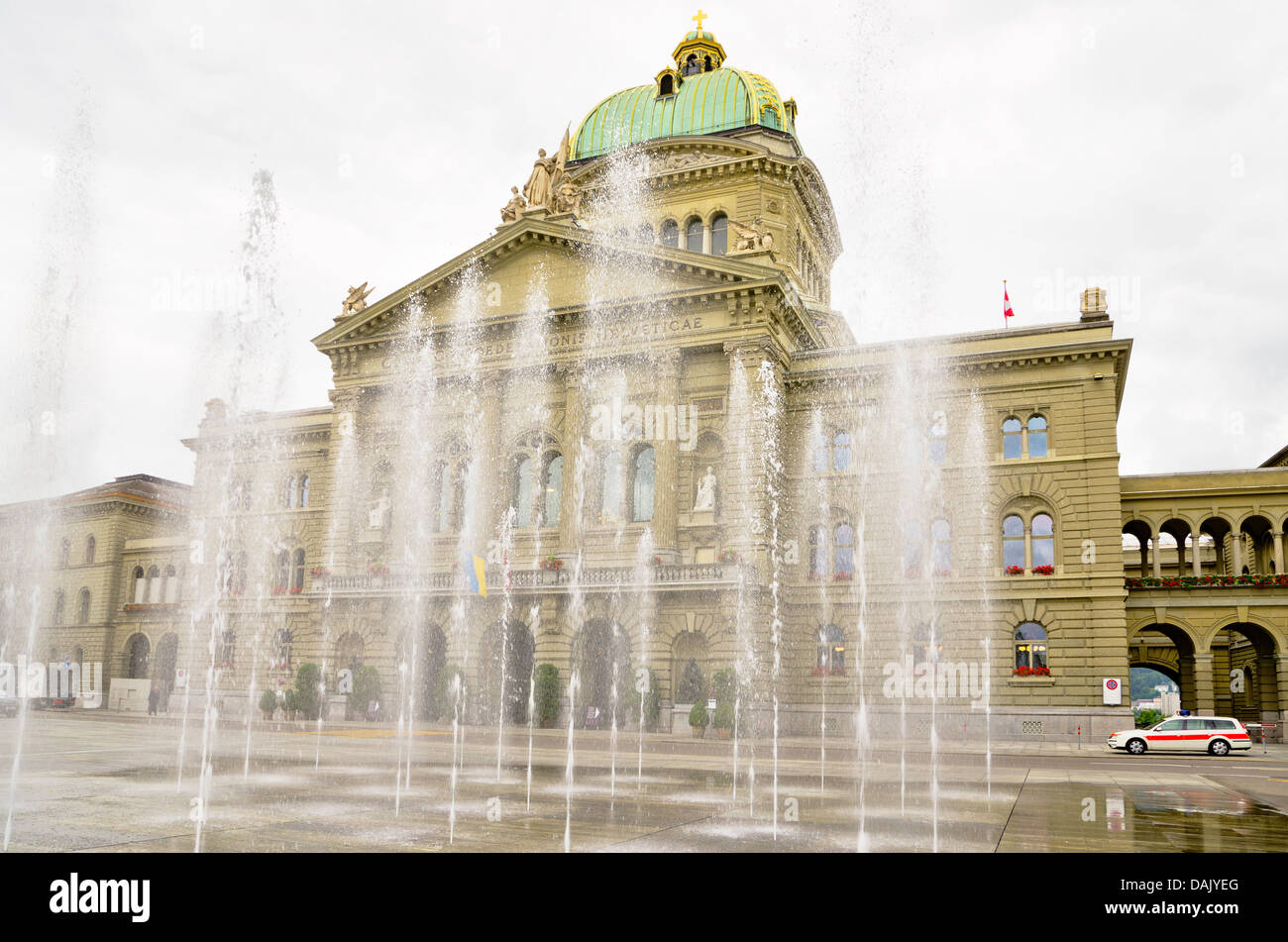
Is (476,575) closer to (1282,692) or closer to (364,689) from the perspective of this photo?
(364,689)

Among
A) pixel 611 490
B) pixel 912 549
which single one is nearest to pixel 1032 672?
pixel 912 549

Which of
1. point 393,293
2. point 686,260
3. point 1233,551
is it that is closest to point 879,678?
point 1233,551

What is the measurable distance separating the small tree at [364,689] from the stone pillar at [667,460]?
13.7 metres

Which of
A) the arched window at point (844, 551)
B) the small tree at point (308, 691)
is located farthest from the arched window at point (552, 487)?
the arched window at point (844, 551)

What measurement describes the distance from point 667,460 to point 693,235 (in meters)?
17.6

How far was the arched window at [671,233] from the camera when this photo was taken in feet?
181

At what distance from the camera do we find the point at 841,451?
4466 centimetres

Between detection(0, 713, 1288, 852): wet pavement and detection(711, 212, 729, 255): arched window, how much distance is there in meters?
33.4

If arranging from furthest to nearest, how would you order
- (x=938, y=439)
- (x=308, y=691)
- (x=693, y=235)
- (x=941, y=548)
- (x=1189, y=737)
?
(x=693, y=235)
(x=308, y=691)
(x=938, y=439)
(x=941, y=548)
(x=1189, y=737)

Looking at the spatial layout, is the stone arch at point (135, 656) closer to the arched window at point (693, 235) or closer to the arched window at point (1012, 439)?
the arched window at point (693, 235)

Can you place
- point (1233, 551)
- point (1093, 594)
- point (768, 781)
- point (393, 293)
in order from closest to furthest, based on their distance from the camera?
point (768, 781)
point (1093, 594)
point (1233, 551)
point (393, 293)

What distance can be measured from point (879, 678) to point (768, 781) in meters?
23.0
